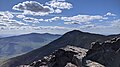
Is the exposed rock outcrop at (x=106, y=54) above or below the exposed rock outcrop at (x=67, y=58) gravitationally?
above

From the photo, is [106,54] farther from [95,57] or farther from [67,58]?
[67,58]

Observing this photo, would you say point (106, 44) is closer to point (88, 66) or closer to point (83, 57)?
point (83, 57)

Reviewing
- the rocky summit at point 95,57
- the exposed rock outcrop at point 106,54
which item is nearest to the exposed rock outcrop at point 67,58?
the rocky summit at point 95,57

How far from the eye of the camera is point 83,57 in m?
90.1

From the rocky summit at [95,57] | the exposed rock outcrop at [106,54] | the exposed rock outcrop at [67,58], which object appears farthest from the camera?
the exposed rock outcrop at [67,58]

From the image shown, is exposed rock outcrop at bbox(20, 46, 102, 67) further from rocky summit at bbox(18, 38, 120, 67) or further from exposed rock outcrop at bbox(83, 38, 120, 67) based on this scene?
exposed rock outcrop at bbox(83, 38, 120, 67)

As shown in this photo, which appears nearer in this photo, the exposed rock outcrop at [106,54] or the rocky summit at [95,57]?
the exposed rock outcrop at [106,54]

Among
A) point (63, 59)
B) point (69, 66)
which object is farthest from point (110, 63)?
point (63, 59)

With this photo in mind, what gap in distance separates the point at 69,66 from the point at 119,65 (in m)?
21.3

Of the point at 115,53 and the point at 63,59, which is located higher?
the point at 115,53

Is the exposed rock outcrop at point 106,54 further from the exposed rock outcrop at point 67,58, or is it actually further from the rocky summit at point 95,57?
the exposed rock outcrop at point 67,58

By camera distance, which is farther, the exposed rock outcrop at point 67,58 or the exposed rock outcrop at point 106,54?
the exposed rock outcrop at point 67,58

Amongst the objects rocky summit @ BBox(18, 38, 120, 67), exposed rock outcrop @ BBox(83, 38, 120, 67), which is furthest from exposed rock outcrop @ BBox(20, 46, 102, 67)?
exposed rock outcrop @ BBox(83, 38, 120, 67)

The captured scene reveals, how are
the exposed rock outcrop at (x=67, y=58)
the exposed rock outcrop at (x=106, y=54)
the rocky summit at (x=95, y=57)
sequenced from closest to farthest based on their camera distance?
1. the exposed rock outcrop at (x=106, y=54)
2. the rocky summit at (x=95, y=57)
3. the exposed rock outcrop at (x=67, y=58)
